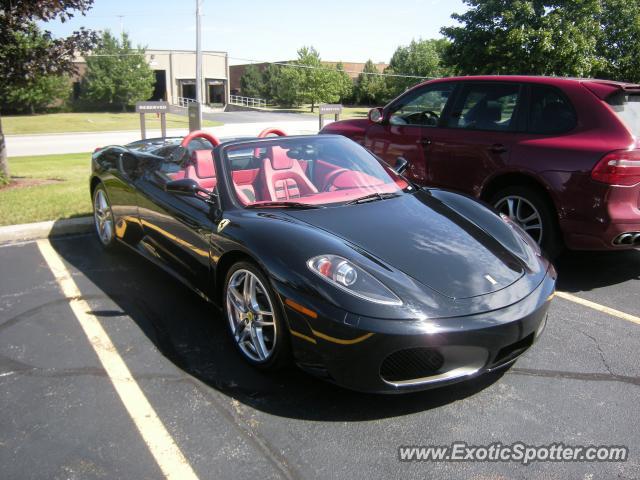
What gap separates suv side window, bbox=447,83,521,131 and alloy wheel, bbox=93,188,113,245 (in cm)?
352

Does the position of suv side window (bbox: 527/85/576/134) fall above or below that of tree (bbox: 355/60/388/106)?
below

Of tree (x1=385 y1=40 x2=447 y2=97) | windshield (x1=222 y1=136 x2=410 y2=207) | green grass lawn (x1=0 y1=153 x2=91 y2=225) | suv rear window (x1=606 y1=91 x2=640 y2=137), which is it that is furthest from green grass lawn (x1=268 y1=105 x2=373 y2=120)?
windshield (x1=222 y1=136 x2=410 y2=207)

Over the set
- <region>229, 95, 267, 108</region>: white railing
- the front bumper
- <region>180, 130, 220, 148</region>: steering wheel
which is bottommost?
the front bumper

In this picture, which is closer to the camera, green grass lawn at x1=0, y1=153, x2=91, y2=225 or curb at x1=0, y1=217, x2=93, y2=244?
curb at x1=0, y1=217, x2=93, y2=244

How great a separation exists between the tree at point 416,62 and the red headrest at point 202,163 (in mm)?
45709

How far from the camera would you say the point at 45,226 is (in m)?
5.85

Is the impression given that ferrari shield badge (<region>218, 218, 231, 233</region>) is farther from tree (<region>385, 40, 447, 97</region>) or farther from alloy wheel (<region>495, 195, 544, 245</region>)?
tree (<region>385, 40, 447, 97</region>)

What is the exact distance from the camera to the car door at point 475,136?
491 centimetres

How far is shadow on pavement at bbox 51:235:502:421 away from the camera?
271 cm

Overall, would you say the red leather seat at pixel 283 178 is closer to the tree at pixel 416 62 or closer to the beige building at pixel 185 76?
the tree at pixel 416 62

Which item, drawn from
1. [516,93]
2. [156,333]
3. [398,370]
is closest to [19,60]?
[156,333]

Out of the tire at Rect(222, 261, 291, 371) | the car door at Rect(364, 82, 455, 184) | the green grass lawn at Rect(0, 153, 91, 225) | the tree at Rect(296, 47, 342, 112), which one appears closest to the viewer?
the tire at Rect(222, 261, 291, 371)

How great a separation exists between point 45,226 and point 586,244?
5419mm

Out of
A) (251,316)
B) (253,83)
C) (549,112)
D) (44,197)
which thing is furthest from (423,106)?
(253,83)
